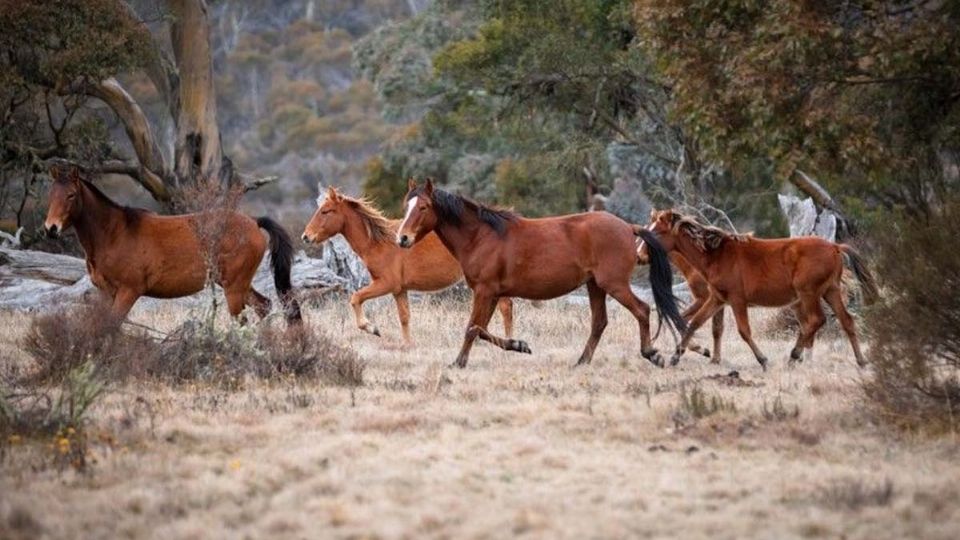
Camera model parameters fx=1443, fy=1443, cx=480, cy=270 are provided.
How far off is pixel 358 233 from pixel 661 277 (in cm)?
450

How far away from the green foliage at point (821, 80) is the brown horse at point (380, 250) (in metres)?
4.77

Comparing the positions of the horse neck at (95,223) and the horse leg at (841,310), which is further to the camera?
the horse neck at (95,223)

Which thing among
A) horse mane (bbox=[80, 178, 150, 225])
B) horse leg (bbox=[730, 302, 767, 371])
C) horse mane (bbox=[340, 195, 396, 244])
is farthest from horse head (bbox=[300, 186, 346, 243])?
horse leg (bbox=[730, 302, 767, 371])

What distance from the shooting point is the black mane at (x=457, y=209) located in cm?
1467

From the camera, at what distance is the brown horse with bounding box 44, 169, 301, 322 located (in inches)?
600

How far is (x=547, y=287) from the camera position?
1478 centimetres

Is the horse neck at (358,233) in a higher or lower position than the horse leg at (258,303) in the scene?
higher

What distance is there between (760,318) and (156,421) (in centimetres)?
1061

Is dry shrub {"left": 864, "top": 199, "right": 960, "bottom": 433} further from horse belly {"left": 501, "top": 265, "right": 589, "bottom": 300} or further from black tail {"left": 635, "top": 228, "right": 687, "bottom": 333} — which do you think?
horse belly {"left": 501, "top": 265, "right": 589, "bottom": 300}

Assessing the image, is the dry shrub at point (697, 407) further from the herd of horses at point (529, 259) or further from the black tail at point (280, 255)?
the black tail at point (280, 255)

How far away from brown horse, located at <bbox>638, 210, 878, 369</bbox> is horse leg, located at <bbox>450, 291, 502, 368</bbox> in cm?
196

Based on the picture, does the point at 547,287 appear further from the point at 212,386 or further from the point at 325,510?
the point at 325,510

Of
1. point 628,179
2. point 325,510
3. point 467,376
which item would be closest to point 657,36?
point 467,376

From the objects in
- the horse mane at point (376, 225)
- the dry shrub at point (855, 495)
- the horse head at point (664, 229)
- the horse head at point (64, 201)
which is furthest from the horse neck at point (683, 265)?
the dry shrub at point (855, 495)
